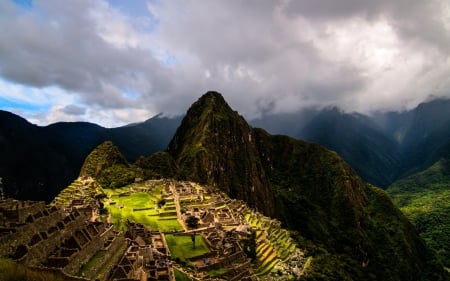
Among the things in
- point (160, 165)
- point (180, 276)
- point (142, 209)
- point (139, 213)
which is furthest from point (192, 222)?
point (160, 165)

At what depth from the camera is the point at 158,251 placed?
36688 mm

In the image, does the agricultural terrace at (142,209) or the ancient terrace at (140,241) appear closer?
the ancient terrace at (140,241)

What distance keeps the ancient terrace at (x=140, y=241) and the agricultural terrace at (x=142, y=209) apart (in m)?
0.15

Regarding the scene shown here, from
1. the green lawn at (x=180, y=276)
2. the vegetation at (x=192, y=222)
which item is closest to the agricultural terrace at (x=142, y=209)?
the vegetation at (x=192, y=222)

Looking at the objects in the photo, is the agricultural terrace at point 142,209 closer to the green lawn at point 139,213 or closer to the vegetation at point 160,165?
the green lawn at point 139,213

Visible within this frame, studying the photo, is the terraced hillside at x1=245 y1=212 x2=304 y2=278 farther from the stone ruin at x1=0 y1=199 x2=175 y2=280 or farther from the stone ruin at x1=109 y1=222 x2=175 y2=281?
the stone ruin at x1=0 y1=199 x2=175 y2=280

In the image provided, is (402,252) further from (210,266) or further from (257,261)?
(210,266)

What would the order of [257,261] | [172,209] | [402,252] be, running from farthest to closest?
1. [402,252]
2. [172,209]
3. [257,261]

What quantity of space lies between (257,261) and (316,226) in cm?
15046

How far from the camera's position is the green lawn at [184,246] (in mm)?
40719

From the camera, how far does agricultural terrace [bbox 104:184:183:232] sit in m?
52.7

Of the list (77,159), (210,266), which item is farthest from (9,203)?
(77,159)

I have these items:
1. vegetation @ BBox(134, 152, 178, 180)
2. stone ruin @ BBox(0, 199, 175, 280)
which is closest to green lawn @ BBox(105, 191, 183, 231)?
stone ruin @ BBox(0, 199, 175, 280)

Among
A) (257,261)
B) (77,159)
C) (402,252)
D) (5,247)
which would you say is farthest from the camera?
(77,159)
